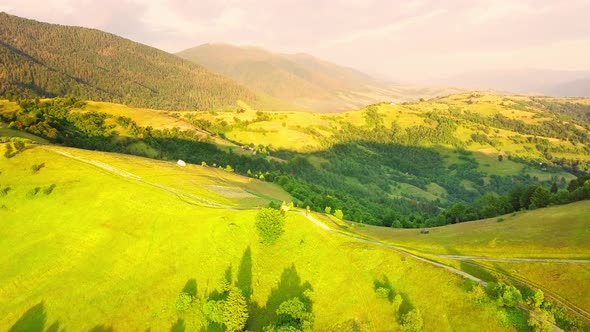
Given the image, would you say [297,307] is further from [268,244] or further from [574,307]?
[574,307]

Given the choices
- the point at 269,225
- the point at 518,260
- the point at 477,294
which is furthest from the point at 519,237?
the point at 269,225

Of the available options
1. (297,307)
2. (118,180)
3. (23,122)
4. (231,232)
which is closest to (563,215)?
(297,307)

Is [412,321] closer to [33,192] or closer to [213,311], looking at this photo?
[213,311]

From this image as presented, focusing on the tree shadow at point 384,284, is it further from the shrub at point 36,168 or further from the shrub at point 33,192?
the shrub at point 36,168

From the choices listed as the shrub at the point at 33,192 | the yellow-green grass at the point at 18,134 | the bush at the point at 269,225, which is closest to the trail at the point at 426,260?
the bush at the point at 269,225

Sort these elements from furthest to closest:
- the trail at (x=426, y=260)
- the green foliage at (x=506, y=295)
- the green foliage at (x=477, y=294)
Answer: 1. the green foliage at (x=477, y=294)
2. the trail at (x=426, y=260)
3. the green foliage at (x=506, y=295)

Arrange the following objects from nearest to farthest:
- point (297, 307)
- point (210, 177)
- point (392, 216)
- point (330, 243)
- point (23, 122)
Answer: point (297, 307)
point (330, 243)
point (210, 177)
point (392, 216)
point (23, 122)
